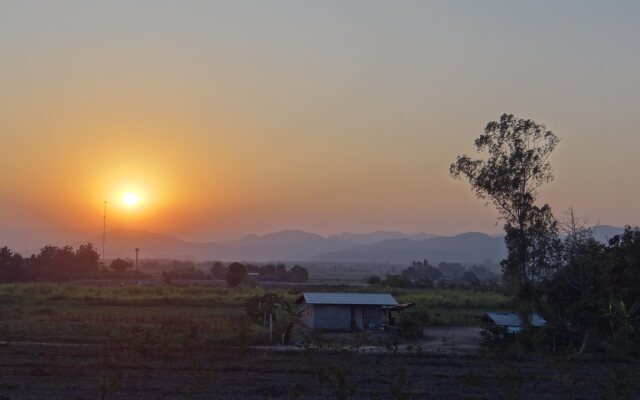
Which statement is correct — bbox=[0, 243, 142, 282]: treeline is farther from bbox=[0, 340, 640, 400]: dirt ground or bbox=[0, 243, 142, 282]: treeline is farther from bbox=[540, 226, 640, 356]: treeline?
bbox=[540, 226, 640, 356]: treeline

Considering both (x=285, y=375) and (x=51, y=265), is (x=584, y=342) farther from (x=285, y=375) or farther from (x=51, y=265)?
(x=51, y=265)

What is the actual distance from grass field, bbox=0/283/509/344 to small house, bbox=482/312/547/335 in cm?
969

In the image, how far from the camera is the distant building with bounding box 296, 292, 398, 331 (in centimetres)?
4331

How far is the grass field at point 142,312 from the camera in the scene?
34.3m

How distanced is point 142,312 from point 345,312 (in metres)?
14.0

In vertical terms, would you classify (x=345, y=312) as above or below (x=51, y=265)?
below

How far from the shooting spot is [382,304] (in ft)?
143

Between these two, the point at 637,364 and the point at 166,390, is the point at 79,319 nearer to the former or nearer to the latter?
the point at 166,390

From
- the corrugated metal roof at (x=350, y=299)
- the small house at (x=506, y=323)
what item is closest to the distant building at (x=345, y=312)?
the corrugated metal roof at (x=350, y=299)

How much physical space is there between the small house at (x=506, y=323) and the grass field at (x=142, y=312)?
969 centimetres

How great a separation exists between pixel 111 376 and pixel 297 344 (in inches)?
480

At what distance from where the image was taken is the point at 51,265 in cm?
10131

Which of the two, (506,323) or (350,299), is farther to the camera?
(350,299)

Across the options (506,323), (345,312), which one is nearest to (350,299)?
(345,312)
